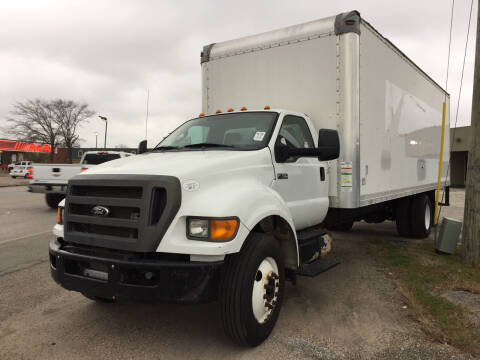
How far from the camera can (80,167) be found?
1174 centimetres

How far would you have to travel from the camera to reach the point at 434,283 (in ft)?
15.9

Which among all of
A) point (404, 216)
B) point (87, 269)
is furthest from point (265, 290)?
point (404, 216)

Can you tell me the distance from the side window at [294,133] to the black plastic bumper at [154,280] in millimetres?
1739

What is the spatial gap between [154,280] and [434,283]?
370cm

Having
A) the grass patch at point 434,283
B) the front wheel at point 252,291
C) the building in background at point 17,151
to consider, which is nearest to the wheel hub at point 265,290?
the front wheel at point 252,291

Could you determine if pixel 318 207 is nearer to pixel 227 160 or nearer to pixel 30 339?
pixel 227 160

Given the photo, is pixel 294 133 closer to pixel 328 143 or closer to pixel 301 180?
pixel 301 180

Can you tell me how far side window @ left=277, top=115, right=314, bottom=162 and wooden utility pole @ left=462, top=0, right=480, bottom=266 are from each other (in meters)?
2.74

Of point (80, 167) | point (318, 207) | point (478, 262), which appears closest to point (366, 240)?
point (478, 262)

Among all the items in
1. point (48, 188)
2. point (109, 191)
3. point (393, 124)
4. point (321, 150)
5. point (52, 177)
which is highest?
point (393, 124)

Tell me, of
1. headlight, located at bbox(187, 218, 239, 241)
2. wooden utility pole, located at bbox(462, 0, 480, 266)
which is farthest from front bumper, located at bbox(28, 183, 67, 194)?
wooden utility pole, located at bbox(462, 0, 480, 266)

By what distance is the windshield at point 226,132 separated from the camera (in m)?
3.96

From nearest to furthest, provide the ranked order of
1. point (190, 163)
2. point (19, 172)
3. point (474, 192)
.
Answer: point (190, 163)
point (474, 192)
point (19, 172)

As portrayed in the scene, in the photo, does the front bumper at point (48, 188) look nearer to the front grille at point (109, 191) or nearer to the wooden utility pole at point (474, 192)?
the front grille at point (109, 191)
